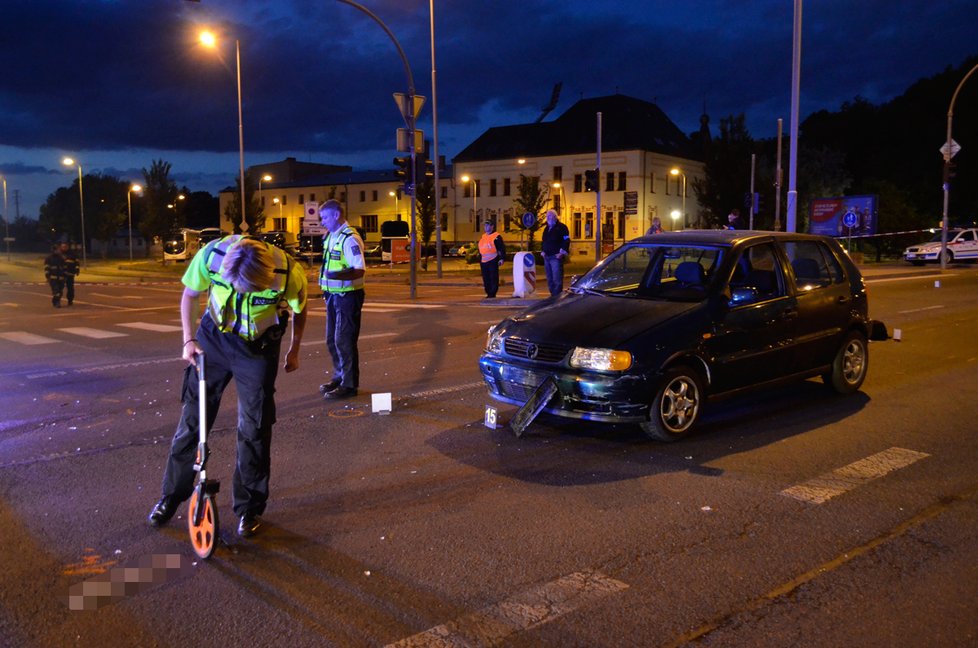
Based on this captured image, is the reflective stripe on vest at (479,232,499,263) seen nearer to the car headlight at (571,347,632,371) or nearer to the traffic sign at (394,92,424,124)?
the traffic sign at (394,92,424,124)

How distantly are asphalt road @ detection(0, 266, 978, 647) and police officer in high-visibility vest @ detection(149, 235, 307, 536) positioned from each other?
366mm

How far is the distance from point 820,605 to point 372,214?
81.5 metres

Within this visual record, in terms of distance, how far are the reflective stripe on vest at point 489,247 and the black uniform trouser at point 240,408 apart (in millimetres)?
14745

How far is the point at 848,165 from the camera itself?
83.6m

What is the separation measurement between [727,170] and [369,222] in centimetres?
4451

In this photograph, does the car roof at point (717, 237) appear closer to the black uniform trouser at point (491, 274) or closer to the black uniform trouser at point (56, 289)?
the black uniform trouser at point (491, 274)

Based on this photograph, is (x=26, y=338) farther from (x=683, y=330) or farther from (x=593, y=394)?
(x=683, y=330)

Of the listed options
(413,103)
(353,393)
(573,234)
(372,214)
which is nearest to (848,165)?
(573,234)

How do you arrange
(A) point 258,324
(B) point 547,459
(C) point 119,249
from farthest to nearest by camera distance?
(C) point 119,249 → (B) point 547,459 → (A) point 258,324

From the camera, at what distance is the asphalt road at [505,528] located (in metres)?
3.71

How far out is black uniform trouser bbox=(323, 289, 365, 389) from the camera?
8.20 meters

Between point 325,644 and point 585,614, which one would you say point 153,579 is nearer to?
point 325,644

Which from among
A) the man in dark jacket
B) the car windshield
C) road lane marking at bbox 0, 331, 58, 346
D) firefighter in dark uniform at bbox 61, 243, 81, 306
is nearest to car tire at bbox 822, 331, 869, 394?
the car windshield

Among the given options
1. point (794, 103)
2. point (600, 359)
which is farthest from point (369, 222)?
point (600, 359)
